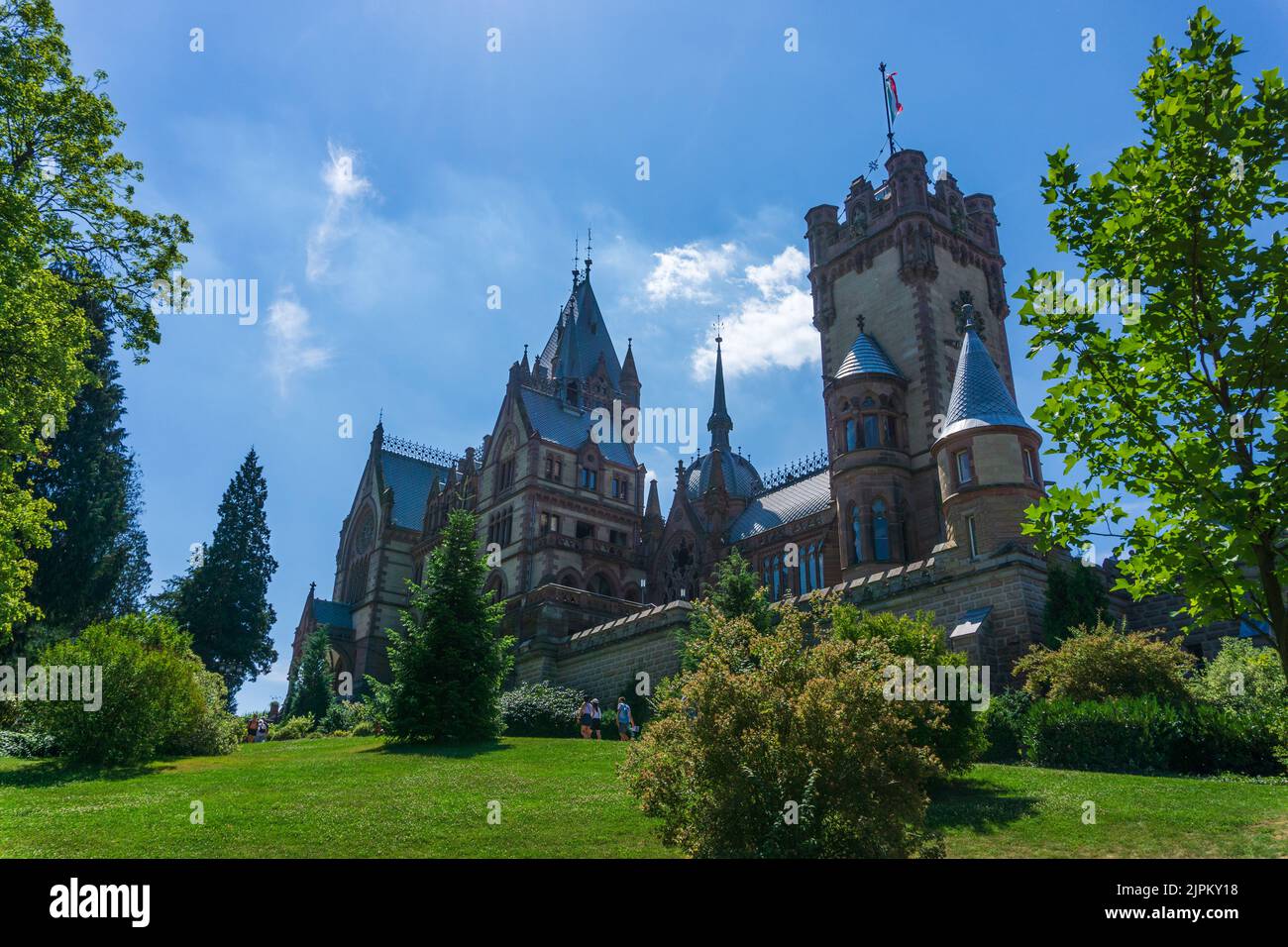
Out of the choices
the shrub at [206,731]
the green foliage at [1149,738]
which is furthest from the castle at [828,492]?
the shrub at [206,731]

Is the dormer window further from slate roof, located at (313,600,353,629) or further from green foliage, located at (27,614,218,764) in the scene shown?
slate roof, located at (313,600,353,629)

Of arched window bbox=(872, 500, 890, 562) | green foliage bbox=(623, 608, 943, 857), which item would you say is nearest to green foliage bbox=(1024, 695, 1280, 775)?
green foliage bbox=(623, 608, 943, 857)

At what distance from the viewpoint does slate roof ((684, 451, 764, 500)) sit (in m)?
55.7

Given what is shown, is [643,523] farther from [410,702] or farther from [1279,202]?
[1279,202]

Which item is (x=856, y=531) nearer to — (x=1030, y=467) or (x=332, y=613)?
(x=1030, y=467)

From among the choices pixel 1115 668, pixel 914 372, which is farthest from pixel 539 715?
pixel 914 372

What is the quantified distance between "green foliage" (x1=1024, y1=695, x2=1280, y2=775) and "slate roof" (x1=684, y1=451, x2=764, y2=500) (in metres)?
35.0

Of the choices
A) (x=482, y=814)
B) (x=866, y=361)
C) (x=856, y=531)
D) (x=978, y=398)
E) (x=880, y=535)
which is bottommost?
(x=482, y=814)

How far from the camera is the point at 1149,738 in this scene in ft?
59.0

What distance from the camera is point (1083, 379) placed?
10.8 m

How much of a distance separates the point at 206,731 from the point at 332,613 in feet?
140

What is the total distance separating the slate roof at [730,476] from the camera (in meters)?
55.7

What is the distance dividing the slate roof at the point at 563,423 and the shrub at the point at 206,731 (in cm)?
3024

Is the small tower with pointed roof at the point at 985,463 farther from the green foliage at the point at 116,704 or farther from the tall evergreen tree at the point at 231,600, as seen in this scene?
the tall evergreen tree at the point at 231,600
